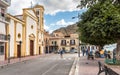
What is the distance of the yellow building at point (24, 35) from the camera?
143ft

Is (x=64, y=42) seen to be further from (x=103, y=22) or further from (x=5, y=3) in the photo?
(x=103, y=22)

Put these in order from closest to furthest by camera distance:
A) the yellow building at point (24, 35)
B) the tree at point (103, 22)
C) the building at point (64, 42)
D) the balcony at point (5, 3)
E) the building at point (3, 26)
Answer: the tree at point (103, 22) → the balcony at point (5, 3) → the building at point (3, 26) → the yellow building at point (24, 35) → the building at point (64, 42)

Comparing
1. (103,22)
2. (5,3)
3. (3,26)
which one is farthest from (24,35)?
(103,22)

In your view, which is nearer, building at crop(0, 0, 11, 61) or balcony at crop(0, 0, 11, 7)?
balcony at crop(0, 0, 11, 7)

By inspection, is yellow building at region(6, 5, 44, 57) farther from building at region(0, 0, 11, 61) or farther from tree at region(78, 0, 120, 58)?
tree at region(78, 0, 120, 58)

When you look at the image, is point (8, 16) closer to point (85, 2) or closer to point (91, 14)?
point (91, 14)

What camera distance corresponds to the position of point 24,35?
5109 centimetres

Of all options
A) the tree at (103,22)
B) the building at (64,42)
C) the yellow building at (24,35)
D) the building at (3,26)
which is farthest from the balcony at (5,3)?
the building at (64,42)

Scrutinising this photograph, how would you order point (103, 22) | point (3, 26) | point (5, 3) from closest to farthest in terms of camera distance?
point (103, 22), point (5, 3), point (3, 26)

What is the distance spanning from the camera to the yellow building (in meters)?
43.7

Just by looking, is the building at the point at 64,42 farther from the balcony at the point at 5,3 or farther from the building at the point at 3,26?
the balcony at the point at 5,3

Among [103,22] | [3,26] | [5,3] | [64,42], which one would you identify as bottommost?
[64,42]

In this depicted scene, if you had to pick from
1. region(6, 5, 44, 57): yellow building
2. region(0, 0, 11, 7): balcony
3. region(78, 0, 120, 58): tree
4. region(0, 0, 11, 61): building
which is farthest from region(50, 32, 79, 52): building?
region(78, 0, 120, 58): tree

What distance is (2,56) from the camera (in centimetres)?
3750
